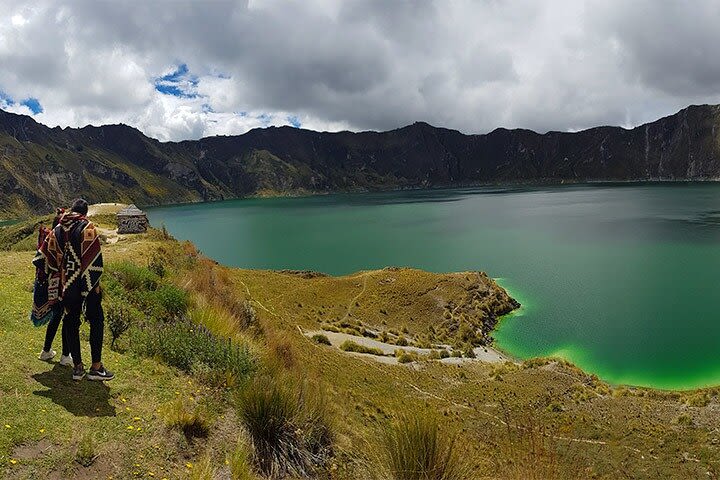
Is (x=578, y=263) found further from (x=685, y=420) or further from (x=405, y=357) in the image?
(x=685, y=420)

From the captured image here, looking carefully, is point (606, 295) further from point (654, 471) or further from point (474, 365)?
point (654, 471)

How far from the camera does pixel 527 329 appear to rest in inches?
1506

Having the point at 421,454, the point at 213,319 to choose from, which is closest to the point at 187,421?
the point at 421,454

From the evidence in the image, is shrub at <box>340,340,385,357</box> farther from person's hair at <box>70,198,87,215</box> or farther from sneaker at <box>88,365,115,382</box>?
person's hair at <box>70,198,87,215</box>

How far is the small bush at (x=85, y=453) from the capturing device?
16.8ft

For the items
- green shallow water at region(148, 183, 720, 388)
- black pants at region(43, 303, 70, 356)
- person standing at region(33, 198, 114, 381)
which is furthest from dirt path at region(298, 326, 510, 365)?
person standing at region(33, 198, 114, 381)

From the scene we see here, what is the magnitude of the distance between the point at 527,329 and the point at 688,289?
2056cm

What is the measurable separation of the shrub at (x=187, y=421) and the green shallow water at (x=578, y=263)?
28.9m

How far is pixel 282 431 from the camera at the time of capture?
627 cm

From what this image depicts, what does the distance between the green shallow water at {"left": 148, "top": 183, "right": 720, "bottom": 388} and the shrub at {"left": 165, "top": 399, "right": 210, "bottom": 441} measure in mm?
28858

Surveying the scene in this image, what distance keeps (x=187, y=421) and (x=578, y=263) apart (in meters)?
61.9

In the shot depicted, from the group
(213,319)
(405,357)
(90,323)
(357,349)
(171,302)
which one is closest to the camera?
(90,323)

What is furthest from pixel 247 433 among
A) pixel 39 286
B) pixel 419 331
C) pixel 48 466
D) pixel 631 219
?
pixel 631 219

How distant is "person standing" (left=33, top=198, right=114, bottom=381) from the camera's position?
260 inches
